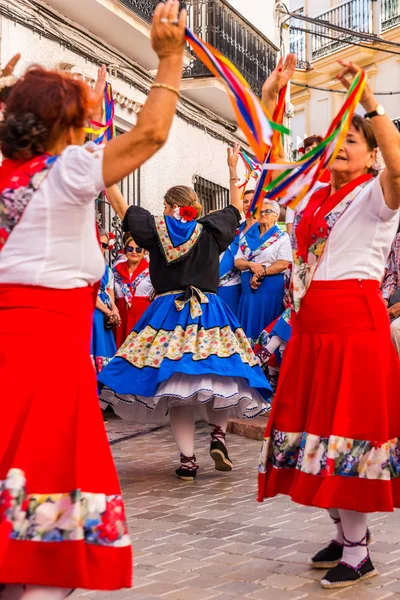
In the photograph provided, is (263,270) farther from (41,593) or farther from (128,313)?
(41,593)

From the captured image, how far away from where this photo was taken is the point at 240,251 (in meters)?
10.1

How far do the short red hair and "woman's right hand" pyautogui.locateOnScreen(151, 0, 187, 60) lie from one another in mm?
257

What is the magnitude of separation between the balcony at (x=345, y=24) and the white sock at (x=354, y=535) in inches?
1075

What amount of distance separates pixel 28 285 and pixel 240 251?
24.0ft

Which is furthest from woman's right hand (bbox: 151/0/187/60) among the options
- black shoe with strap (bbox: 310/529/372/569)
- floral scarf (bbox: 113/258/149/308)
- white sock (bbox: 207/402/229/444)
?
floral scarf (bbox: 113/258/149/308)

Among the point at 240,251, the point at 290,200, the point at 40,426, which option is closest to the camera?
the point at 40,426

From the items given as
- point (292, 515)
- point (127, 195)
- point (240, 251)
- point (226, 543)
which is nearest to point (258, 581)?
point (226, 543)

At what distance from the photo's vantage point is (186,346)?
6711 mm

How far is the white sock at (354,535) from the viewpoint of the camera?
420 cm

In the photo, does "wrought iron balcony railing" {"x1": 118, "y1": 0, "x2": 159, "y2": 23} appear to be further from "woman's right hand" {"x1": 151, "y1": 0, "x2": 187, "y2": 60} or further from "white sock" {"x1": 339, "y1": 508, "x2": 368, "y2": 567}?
"woman's right hand" {"x1": 151, "y1": 0, "x2": 187, "y2": 60}

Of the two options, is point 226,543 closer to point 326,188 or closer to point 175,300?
point 326,188

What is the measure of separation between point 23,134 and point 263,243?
23.5 feet

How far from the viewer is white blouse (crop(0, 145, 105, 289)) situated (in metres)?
2.80

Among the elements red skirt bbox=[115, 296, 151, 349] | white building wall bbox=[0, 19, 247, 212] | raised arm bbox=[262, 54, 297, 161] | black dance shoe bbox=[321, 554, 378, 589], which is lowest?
black dance shoe bbox=[321, 554, 378, 589]
